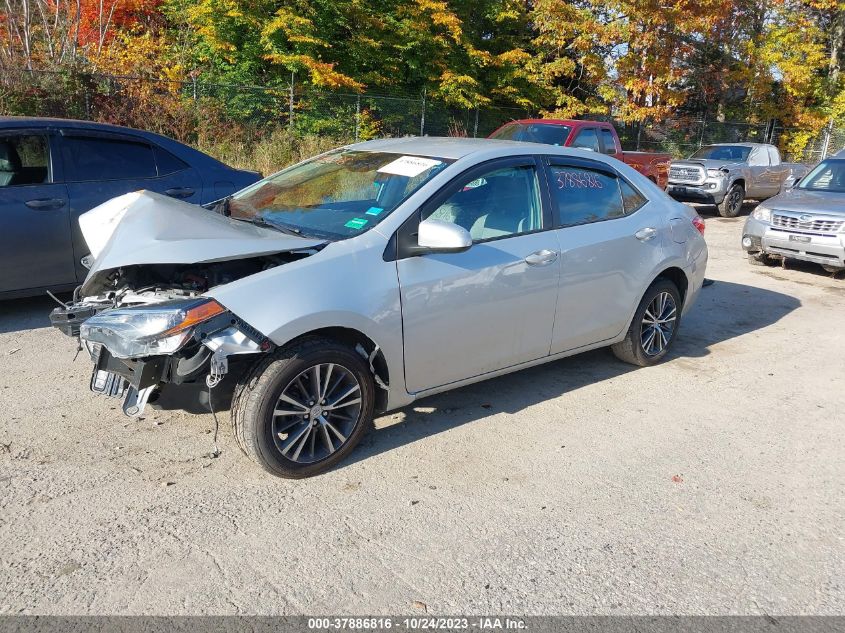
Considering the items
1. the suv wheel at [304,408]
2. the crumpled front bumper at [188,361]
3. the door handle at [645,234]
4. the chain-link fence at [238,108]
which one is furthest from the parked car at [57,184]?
the chain-link fence at [238,108]

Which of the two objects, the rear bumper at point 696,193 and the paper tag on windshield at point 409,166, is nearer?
the paper tag on windshield at point 409,166

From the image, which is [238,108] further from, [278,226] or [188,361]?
[188,361]

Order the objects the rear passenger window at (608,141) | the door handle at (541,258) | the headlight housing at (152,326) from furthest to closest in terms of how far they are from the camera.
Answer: the rear passenger window at (608,141)
the door handle at (541,258)
the headlight housing at (152,326)

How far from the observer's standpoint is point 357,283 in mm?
3891

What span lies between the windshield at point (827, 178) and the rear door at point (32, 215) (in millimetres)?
9989

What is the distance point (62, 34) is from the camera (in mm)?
16922

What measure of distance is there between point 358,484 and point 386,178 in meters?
1.90

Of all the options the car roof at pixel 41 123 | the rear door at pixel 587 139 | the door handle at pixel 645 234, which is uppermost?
the car roof at pixel 41 123

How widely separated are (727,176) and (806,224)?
759cm

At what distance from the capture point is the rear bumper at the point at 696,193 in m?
16.8

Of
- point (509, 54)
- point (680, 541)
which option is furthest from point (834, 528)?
point (509, 54)

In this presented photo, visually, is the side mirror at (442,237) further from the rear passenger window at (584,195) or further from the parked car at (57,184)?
the parked car at (57,184)

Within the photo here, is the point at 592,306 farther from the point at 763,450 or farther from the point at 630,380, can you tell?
the point at 763,450

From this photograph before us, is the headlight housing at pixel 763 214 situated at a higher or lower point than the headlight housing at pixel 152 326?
lower
